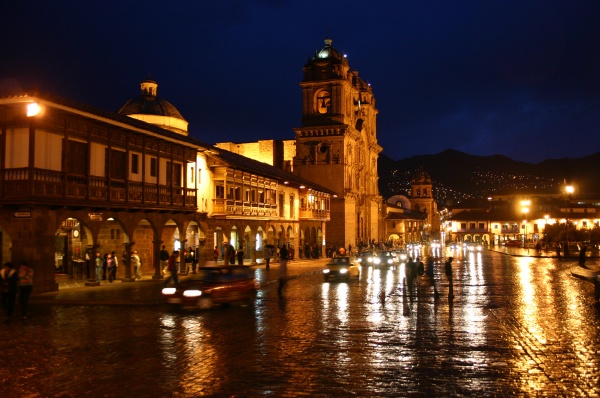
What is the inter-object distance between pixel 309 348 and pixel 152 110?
45354mm

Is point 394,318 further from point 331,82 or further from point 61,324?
point 331,82

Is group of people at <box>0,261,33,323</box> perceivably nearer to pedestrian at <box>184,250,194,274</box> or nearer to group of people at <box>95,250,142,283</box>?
group of people at <box>95,250,142,283</box>

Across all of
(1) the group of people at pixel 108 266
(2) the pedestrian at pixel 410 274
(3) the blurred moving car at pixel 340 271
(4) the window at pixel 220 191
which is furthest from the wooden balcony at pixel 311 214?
(2) the pedestrian at pixel 410 274

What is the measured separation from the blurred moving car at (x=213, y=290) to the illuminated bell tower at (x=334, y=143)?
56252 millimetres

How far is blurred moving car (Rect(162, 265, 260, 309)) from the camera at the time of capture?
18609mm

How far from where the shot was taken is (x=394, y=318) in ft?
54.0

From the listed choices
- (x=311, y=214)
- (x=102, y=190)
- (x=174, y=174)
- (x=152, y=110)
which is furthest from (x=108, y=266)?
(x=311, y=214)

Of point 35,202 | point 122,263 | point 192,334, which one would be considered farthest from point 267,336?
point 122,263

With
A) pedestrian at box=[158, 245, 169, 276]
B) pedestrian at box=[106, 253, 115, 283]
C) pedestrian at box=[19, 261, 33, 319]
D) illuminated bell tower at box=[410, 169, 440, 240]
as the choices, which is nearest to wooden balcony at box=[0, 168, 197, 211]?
pedestrian at box=[158, 245, 169, 276]

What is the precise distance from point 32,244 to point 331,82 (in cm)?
6117

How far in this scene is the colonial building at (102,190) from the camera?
74.8ft

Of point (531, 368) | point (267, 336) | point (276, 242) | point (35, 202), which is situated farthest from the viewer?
point (276, 242)

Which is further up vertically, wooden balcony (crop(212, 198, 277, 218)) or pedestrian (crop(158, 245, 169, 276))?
wooden balcony (crop(212, 198, 277, 218))

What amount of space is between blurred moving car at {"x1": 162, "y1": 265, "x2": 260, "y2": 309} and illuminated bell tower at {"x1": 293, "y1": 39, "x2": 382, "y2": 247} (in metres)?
56.3
